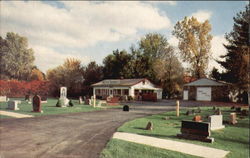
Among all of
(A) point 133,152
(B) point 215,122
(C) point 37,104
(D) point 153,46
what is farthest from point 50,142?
(D) point 153,46

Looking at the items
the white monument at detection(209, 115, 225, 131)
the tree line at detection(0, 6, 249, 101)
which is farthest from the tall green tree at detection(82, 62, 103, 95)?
the white monument at detection(209, 115, 225, 131)

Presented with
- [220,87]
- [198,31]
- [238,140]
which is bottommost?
[238,140]

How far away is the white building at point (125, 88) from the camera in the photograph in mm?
46844

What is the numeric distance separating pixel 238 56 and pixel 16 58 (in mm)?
55637

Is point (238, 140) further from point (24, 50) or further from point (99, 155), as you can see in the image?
point (24, 50)

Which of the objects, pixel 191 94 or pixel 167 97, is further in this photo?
pixel 167 97

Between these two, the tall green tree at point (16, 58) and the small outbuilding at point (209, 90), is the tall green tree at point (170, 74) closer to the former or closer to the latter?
the small outbuilding at point (209, 90)

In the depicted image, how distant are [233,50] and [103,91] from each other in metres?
29.1

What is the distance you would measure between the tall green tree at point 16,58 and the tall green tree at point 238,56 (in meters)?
51.4

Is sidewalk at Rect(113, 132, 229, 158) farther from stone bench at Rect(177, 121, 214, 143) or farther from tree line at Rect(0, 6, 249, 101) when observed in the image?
tree line at Rect(0, 6, 249, 101)

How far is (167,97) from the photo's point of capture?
5841 cm

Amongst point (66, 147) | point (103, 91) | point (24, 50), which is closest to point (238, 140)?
point (66, 147)

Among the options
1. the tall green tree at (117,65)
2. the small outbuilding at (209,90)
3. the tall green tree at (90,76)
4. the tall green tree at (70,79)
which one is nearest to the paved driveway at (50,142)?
the small outbuilding at (209,90)

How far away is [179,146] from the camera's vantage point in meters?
8.96
